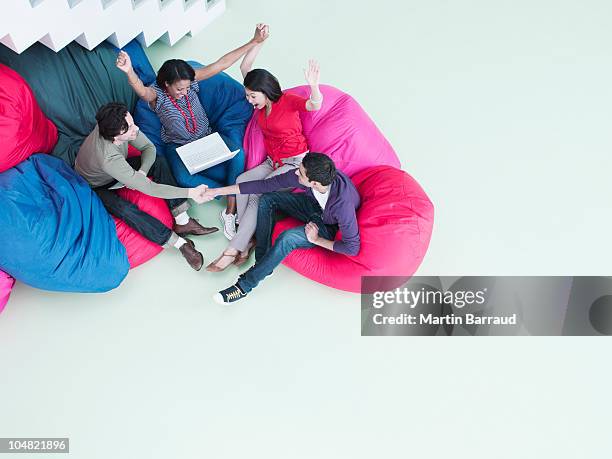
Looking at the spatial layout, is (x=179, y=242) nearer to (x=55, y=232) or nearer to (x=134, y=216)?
(x=134, y=216)

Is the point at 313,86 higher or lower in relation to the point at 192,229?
higher

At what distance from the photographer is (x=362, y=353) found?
297cm

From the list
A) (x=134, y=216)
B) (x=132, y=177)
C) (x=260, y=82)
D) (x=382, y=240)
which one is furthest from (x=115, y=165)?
(x=382, y=240)

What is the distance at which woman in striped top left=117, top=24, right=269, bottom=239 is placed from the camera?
297cm

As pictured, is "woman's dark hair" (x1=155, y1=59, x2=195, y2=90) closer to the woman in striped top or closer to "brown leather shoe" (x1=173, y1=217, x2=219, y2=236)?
the woman in striped top

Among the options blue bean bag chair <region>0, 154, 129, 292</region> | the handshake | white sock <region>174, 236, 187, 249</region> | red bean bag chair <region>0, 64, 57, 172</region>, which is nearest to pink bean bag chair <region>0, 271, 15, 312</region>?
blue bean bag chair <region>0, 154, 129, 292</region>

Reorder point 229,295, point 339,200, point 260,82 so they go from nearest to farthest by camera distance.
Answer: point 339,200 < point 260,82 < point 229,295

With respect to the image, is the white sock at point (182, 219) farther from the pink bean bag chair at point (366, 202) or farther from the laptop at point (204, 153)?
the pink bean bag chair at point (366, 202)

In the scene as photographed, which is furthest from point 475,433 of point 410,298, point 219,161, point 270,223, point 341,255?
point 219,161

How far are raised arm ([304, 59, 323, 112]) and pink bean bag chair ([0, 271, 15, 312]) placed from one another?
164 cm

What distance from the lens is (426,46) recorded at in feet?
13.6

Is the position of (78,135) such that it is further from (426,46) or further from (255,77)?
(426,46)

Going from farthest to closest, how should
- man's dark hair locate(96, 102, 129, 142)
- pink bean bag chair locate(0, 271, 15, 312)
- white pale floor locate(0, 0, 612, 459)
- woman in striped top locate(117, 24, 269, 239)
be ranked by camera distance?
woman in striped top locate(117, 24, 269, 239) → pink bean bag chair locate(0, 271, 15, 312) → white pale floor locate(0, 0, 612, 459) → man's dark hair locate(96, 102, 129, 142)

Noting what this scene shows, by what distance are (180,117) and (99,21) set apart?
25.5 inches
